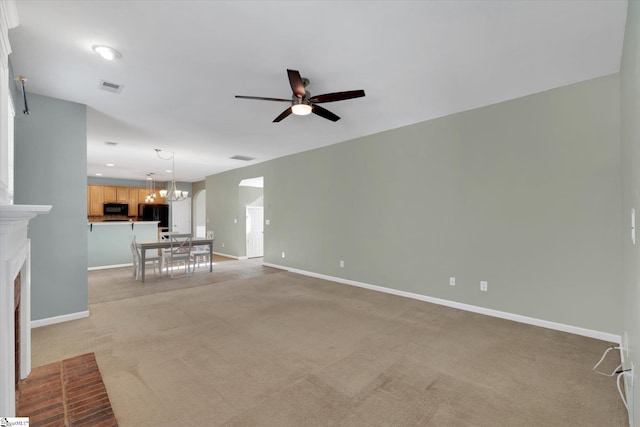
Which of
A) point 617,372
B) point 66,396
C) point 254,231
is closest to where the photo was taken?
point 66,396

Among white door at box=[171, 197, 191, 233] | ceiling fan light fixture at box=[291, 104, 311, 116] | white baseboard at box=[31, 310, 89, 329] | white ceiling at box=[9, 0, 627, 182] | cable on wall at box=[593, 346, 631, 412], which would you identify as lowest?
cable on wall at box=[593, 346, 631, 412]

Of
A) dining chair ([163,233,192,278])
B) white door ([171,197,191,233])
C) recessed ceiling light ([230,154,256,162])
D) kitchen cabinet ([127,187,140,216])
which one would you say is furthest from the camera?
white door ([171,197,191,233])

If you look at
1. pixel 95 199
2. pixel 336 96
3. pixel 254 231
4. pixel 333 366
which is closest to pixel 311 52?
pixel 336 96

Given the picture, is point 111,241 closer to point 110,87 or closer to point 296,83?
point 110,87

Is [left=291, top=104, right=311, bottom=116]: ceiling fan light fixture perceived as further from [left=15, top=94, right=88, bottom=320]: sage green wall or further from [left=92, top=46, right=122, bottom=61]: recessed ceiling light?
[left=15, top=94, right=88, bottom=320]: sage green wall

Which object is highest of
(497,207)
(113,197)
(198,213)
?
(113,197)

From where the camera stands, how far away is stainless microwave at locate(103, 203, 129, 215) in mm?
10094

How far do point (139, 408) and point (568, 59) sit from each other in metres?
4.53

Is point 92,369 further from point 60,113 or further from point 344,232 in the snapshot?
point 344,232

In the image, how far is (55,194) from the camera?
11.5ft

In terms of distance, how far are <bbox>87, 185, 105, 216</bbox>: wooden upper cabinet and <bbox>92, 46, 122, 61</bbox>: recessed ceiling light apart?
9.31m

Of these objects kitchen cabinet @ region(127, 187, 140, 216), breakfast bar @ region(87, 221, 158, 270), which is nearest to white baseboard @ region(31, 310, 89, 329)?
breakfast bar @ region(87, 221, 158, 270)

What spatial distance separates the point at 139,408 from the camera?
194 centimetres

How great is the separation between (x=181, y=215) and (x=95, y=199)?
2.88 meters
